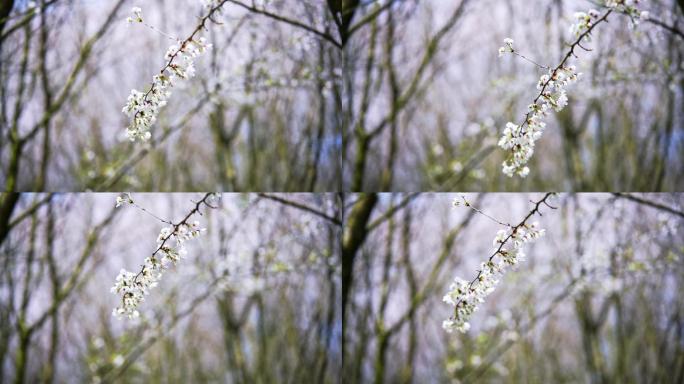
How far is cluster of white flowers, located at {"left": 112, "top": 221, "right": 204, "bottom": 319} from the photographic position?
2.38 m

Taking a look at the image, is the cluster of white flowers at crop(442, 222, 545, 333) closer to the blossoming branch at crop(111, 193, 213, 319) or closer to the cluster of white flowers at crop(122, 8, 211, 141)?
the blossoming branch at crop(111, 193, 213, 319)

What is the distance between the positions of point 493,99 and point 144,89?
47.4 inches

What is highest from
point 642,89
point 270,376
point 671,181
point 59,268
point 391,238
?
point 642,89

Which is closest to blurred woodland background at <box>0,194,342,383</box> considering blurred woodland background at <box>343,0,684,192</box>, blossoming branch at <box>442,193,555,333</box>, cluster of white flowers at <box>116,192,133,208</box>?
cluster of white flowers at <box>116,192,133,208</box>

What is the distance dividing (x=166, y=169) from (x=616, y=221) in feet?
5.18

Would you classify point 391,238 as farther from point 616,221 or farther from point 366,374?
point 616,221

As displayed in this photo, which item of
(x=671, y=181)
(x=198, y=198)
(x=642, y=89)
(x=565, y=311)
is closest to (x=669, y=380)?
(x=565, y=311)

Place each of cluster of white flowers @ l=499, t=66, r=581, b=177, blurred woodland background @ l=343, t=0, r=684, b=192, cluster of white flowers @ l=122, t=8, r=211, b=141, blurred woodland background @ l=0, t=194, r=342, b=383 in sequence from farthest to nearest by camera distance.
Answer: blurred woodland background @ l=343, t=0, r=684, b=192 → blurred woodland background @ l=0, t=194, r=342, b=383 → cluster of white flowers @ l=122, t=8, r=211, b=141 → cluster of white flowers @ l=499, t=66, r=581, b=177

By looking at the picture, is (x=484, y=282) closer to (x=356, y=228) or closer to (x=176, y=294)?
(x=356, y=228)

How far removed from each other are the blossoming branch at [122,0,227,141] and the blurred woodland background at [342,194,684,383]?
76cm

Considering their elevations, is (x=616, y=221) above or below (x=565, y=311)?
above

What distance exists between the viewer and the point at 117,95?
2.67 m

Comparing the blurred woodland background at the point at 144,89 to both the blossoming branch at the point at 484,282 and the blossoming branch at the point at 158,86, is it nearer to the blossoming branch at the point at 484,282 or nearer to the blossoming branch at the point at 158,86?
the blossoming branch at the point at 158,86

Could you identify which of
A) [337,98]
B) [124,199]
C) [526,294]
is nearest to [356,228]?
[337,98]
